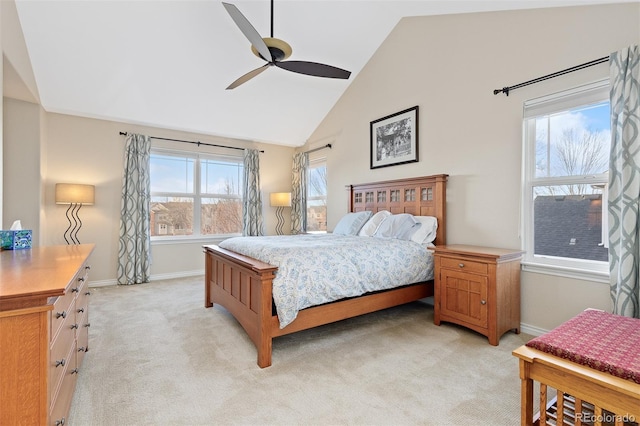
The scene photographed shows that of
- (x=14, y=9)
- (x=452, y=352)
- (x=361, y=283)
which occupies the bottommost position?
(x=452, y=352)

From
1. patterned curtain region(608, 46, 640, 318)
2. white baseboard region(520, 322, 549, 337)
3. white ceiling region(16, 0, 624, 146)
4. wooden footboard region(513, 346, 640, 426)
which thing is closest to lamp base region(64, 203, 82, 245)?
white ceiling region(16, 0, 624, 146)

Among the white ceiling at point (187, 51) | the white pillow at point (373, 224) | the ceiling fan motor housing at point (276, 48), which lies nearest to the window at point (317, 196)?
the white ceiling at point (187, 51)

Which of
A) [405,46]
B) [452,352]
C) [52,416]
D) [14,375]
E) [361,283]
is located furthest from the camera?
[405,46]

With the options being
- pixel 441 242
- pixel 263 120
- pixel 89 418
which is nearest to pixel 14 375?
pixel 89 418

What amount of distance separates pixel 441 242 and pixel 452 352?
1.37 metres

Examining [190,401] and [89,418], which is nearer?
[89,418]

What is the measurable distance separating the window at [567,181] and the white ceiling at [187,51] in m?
0.81

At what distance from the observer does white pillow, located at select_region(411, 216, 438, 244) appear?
3.37 metres

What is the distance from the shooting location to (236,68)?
13.8ft

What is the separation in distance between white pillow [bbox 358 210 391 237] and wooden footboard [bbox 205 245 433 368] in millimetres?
933

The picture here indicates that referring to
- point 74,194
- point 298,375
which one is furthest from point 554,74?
point 74,194

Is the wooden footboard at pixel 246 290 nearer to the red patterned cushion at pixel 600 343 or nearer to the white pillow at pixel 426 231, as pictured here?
the red patterned cushion at pixel 600 343

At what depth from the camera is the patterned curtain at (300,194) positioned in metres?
5.86

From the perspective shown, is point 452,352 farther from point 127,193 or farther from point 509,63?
point 127,193
